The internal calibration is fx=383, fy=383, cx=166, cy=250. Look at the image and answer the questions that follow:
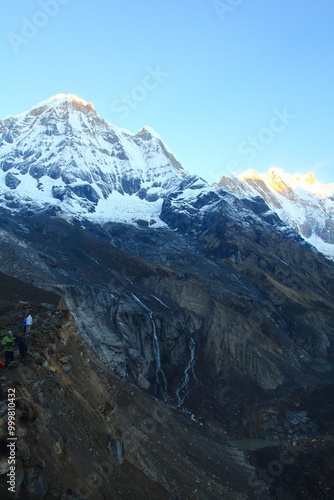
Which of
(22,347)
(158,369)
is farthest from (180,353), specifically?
(22,347)

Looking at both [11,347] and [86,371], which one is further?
[86,371]

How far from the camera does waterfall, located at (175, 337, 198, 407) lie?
2179 inches

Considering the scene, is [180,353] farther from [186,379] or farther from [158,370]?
[158,370]

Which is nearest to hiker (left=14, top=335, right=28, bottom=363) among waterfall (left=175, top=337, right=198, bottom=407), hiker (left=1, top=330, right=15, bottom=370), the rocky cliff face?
hiker (left=1, top=330, right=15, bottom=370)

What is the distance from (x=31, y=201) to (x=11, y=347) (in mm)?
161354

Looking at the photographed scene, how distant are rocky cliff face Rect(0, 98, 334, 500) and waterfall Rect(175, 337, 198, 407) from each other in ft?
0.88

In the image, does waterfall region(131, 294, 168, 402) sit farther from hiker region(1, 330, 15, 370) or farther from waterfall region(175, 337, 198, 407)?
hiker region(1, 330, 15, 370)

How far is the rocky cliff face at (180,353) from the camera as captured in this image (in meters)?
22.6

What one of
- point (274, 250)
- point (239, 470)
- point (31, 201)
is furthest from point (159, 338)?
point (31, 201)

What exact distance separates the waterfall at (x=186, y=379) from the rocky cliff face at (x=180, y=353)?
268mm

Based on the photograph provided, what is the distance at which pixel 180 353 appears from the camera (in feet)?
216

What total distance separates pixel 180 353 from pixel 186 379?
6299 millimetres

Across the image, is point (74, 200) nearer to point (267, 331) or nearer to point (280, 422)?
point (267, 331)

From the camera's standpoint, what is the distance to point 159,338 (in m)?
66.3
